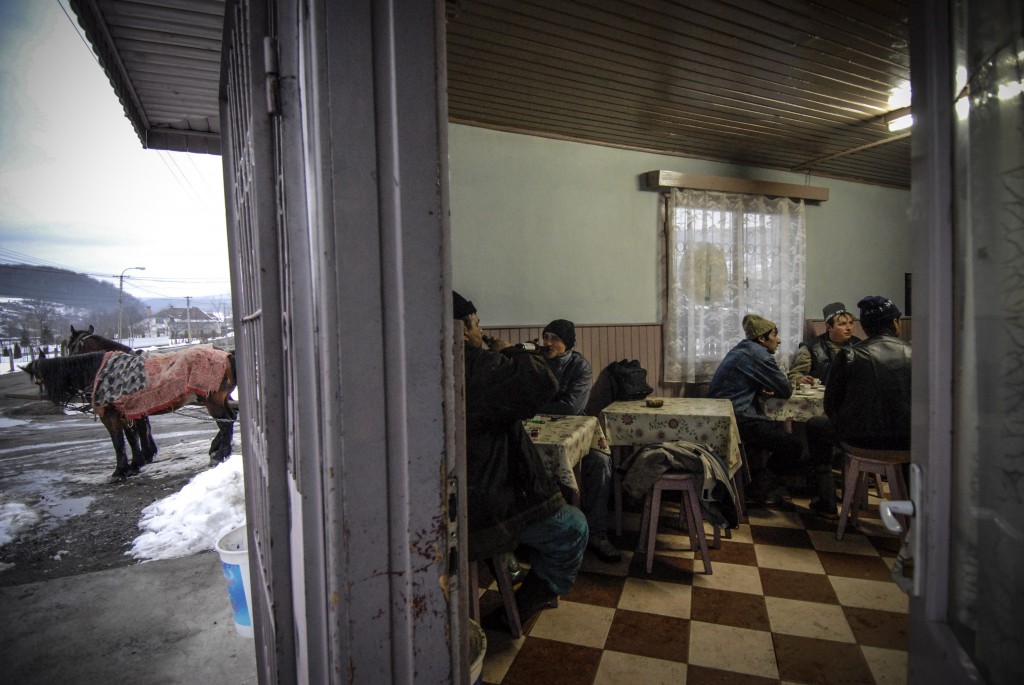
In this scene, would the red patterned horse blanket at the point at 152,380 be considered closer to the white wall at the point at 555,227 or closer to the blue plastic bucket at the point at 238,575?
the white wall at the point at 555,227

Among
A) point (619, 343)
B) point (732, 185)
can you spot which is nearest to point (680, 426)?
point (619, 343)

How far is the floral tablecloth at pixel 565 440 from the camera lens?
2.70 metres

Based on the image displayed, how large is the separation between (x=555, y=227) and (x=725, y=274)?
80.9 inches

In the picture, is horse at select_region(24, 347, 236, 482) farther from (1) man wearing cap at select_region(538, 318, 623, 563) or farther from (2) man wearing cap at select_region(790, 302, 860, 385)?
(2) man wearing cap at select_region(790, 302, 860, 385)

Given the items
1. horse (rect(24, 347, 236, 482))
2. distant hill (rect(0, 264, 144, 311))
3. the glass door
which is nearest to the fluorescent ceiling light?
the glass door

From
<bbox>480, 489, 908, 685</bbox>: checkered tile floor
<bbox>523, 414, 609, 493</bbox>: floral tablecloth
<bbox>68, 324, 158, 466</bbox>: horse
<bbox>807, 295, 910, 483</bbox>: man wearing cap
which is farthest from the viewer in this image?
<bbox>68, 324, 158, 466</bbox>: horse

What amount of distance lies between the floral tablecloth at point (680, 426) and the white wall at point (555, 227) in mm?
1560

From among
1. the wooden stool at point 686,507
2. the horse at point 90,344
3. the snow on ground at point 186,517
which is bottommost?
the snow on ground at point 186,517

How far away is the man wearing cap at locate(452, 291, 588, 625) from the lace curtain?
340 centimetres

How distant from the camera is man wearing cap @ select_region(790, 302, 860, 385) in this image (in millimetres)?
4652

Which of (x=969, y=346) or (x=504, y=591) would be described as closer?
(x=969, y=346)

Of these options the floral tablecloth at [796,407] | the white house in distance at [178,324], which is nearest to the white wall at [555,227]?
the floral tablecloth at [796,407]

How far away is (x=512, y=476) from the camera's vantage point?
7.45ft

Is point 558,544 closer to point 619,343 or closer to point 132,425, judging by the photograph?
point 619,343
